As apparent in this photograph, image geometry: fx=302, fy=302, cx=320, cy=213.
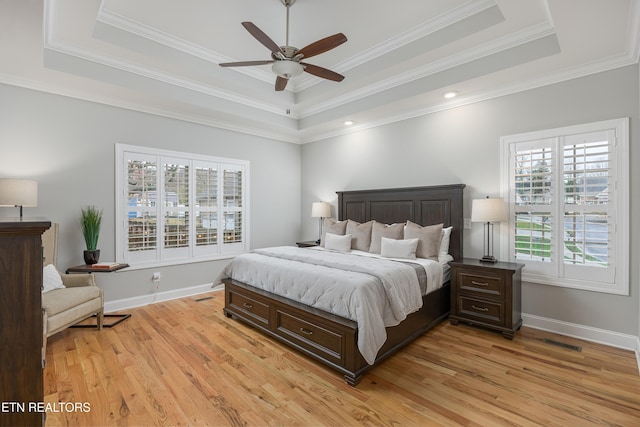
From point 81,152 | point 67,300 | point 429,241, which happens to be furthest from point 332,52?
point 67,300

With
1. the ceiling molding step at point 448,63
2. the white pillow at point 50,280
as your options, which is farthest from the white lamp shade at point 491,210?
the white pillow at point 50,280

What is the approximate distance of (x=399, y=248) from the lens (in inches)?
149

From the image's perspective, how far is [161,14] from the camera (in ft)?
10.4

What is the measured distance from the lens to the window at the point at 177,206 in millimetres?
4141

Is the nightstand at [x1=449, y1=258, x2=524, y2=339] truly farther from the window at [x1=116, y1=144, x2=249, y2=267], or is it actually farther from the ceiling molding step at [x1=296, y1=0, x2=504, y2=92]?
the window at [x1=116, y1=144, x2=249, y2=267]

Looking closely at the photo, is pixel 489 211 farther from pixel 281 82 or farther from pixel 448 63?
pixel 281 82

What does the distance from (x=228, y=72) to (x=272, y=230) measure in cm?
286

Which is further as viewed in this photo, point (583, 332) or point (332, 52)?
point (332, 52)

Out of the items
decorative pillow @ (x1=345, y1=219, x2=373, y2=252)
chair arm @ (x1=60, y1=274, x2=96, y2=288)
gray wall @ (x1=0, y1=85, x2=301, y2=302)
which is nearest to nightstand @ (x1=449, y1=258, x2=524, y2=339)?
decorative pillow @ (x1=345, y1=219, x2=373, y2=252)

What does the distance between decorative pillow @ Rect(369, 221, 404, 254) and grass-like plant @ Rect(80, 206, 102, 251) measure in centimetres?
352

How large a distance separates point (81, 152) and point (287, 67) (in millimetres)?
2896

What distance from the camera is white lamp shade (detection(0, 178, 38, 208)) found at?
2.92m

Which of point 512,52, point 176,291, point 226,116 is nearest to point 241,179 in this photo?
point 226,116

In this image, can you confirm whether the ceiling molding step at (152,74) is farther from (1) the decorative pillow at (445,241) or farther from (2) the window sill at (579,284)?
(2) the window sill at (579,284)
